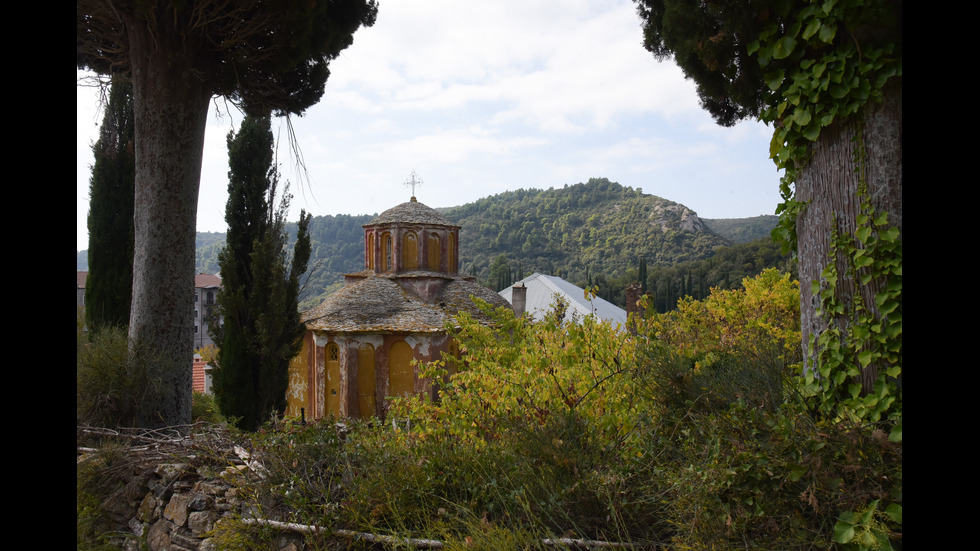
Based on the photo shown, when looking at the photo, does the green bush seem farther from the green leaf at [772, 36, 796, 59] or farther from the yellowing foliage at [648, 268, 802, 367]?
the green leaf at [772, 36, 796, 59]

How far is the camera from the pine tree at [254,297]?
10.9 m

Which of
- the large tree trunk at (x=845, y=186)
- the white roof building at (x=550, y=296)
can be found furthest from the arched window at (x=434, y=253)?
the large tree trunk at (x=845, y=186)

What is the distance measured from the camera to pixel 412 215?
2105 cm

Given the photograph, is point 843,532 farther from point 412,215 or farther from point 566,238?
point 566,238

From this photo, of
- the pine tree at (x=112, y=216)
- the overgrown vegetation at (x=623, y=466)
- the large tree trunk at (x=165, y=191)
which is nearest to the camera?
the overgrown vegetation at (x=623, y=466)

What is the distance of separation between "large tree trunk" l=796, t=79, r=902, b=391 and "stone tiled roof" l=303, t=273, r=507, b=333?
46.3 ft

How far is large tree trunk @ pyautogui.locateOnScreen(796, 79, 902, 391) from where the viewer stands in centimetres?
303

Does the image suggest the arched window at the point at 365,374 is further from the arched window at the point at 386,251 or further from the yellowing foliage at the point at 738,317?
the yellowing foliage at the point at 738,317

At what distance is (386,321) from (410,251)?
13.2 feet

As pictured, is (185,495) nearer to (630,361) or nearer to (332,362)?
(630,361)

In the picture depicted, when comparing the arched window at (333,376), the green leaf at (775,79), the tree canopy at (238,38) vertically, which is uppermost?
the tree canopy at (238,38)

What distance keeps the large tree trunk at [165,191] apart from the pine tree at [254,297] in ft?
14.7

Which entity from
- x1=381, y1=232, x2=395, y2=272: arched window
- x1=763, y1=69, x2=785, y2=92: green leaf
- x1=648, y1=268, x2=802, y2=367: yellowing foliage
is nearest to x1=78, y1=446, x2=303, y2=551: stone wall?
x1=648, y1=268, x2=802, y2=367: yellowing foliage

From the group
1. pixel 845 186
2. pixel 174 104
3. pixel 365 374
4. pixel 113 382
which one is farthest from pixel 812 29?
pixel 365 374
